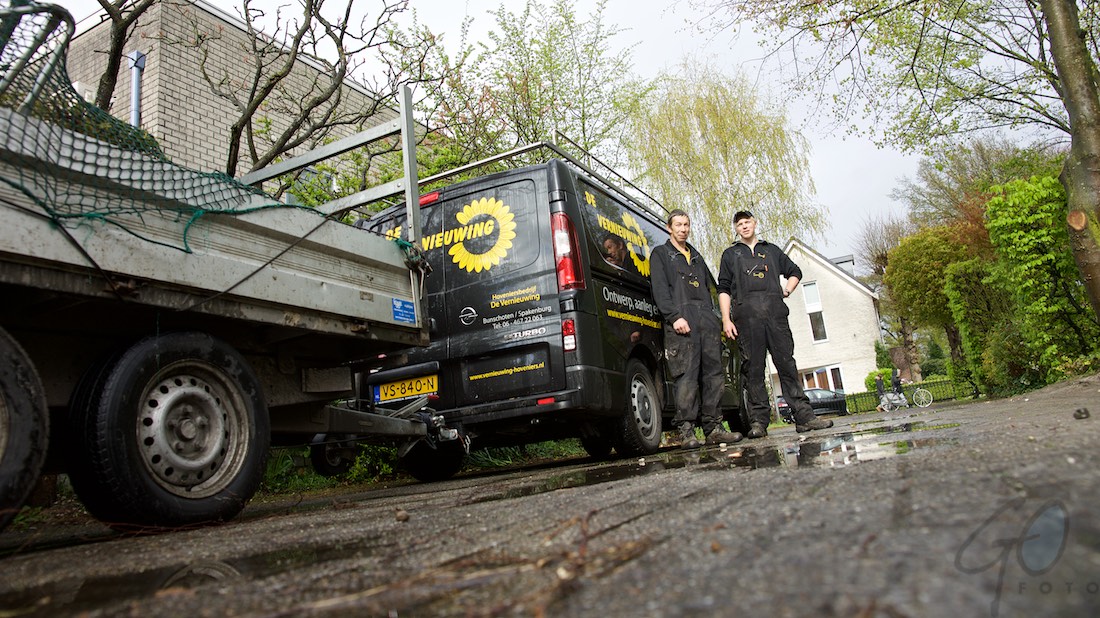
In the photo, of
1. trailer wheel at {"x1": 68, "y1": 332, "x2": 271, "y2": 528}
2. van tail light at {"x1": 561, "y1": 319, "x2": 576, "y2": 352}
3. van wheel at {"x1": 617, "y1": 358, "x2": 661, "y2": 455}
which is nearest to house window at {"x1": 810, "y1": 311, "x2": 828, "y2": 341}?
van wheel at {"x1": 617, "y1": 358, "x2": 661, "y2": 455}

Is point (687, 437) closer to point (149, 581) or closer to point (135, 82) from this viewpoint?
point (149, 581)

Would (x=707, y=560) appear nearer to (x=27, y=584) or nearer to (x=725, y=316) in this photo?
(x=27, y=584)

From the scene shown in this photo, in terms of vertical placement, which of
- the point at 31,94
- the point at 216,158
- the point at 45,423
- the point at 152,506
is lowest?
the point at 152,506

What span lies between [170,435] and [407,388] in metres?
2.65

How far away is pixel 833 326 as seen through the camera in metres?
41.6

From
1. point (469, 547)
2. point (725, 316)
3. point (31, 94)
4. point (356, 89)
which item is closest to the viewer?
point (469, 547)

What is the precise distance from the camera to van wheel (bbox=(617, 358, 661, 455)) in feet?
19.4

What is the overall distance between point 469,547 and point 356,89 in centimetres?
1492

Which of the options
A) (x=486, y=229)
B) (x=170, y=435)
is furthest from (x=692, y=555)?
(x=486, y=229)

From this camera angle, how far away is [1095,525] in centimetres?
130

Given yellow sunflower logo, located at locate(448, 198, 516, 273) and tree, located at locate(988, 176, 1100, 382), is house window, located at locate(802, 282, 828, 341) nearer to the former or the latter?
tree, located at locate(988, 176, 1100, 382)

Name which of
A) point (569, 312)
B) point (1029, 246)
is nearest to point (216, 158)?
point (569, 312)

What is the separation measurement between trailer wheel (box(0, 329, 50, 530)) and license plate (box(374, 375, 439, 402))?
10.4 ft

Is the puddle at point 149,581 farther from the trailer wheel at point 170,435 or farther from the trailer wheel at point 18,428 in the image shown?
the trailer wheel at point 170,435
